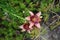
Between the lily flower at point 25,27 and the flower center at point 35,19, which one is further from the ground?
the flower center at point 35,19

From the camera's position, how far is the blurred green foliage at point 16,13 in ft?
5.91

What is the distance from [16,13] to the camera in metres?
1.76

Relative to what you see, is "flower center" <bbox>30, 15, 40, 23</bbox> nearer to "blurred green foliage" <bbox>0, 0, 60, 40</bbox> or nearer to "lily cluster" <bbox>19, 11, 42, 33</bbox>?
"lily cluster" <bbox>19, 11, 42, 33</bbox>

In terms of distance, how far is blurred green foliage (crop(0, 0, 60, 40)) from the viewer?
1803 millimetres

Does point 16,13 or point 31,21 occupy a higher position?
point 16,13

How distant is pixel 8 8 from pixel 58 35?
66 cm

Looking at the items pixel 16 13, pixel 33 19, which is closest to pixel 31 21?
pixel 33 19

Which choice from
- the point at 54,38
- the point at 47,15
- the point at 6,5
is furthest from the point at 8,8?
the point at 54,38

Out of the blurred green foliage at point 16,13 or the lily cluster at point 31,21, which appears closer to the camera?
the lily cluster at point 31,21

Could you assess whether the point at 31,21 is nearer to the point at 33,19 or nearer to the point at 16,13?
the point at 33,19

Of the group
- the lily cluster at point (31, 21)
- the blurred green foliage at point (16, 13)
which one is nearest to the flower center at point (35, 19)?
the lily cluster at point (31, 21)

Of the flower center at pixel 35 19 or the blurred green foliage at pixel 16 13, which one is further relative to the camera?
the blurred green foliage at pixel 16 13

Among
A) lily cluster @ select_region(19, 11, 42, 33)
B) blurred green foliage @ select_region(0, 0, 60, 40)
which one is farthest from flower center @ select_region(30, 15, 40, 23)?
blurred green foliage @ select_region(0, 0, 60, 40)

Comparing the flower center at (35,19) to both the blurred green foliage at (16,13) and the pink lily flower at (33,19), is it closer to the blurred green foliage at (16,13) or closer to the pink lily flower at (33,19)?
the pink lily flower at (33,19)
